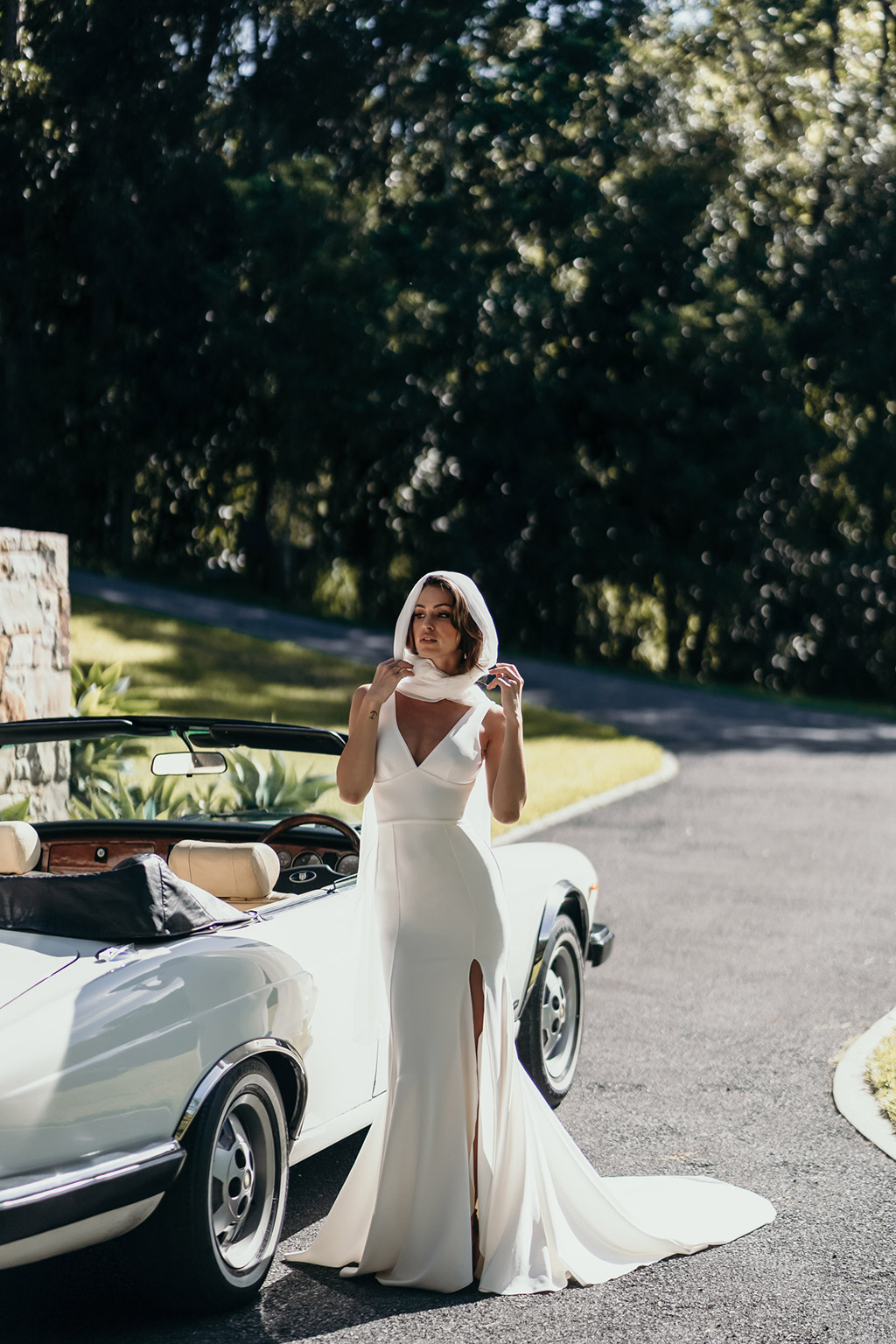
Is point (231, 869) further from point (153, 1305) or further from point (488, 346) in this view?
point (488, 346)

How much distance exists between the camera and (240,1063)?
11.9 feet

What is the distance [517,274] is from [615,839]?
2364 cm

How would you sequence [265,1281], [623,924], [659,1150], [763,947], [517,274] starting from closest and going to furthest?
1. [265,1281]
2. [659,1150]
3. [763,947]
4. [623,924]
5. [517,274]

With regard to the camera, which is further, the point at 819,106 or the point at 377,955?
the point at 819,106

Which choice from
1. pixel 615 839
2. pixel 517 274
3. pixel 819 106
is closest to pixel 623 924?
pixel 615 839

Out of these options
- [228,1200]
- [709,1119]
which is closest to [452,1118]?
[228,1200]

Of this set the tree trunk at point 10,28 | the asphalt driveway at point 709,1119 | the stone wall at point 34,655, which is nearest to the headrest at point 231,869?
the asphalt driveway at point 709,1119

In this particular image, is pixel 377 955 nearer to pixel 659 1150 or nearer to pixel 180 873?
pixel 180 873

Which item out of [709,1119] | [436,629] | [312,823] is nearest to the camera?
[436,629]

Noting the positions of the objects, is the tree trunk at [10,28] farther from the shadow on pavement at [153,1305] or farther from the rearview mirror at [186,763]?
the shadow on pavement at [153,1305]

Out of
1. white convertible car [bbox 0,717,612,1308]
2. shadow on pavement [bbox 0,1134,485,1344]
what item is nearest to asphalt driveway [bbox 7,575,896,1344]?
shadow on pavement [bbox 0,1134,485,1344]

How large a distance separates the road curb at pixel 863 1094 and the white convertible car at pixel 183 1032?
4.46 feet

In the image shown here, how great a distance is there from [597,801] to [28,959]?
10.5 meters

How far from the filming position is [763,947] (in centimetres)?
809
